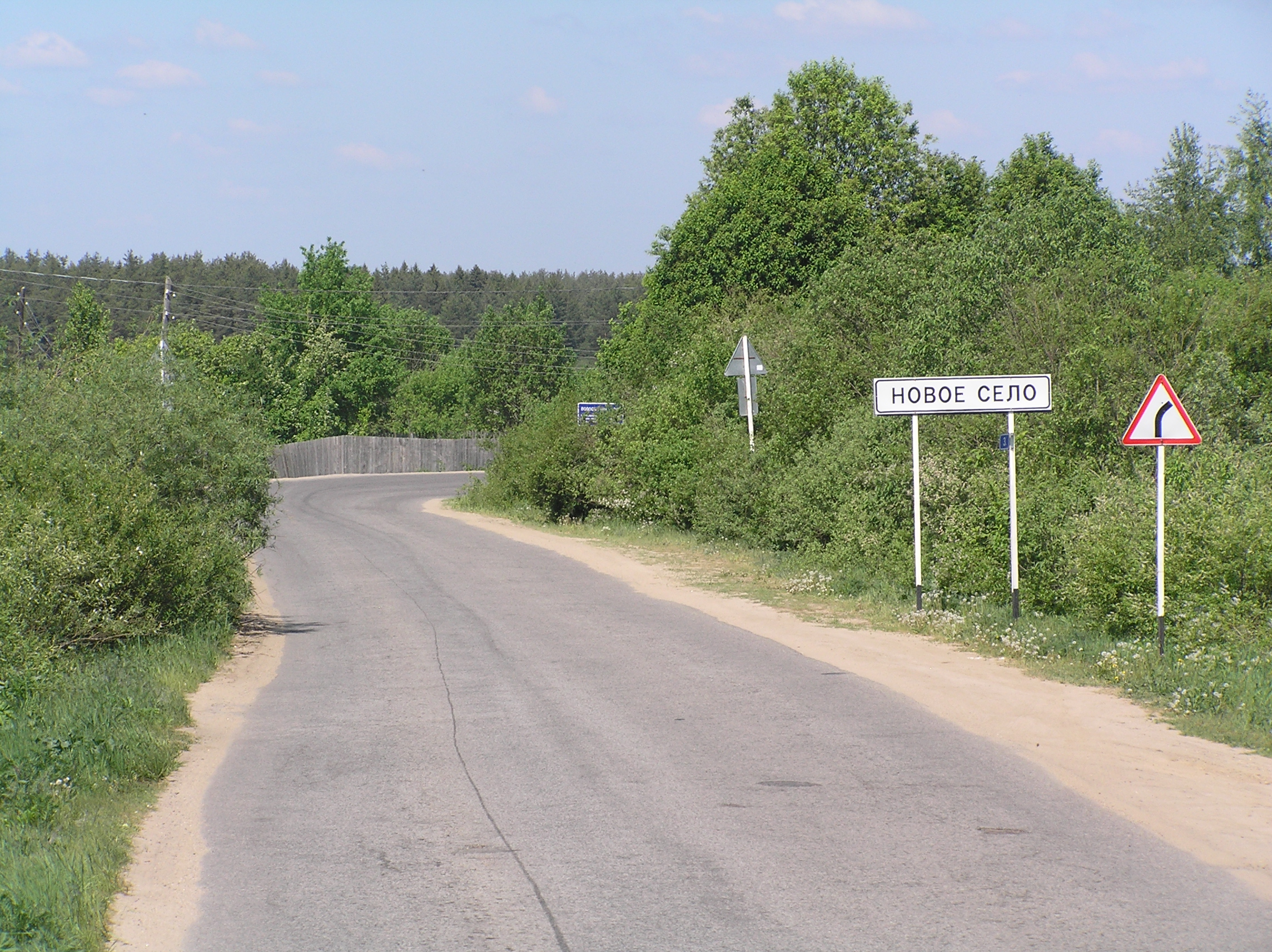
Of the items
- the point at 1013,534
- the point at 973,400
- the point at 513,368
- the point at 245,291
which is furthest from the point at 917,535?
the point at 245,291

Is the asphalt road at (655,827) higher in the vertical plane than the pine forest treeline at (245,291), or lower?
A: lower

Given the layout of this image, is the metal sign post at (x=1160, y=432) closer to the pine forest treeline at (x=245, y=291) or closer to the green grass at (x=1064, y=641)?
the green grass at (x=1064, y=641)

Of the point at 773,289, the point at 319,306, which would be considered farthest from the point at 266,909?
the point at 319,306

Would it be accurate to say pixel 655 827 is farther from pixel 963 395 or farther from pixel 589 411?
pixel 589 411

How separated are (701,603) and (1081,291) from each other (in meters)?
8.00

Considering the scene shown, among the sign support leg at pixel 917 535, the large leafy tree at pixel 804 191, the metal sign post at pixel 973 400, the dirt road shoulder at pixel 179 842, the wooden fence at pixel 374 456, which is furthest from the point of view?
the wooden fence at pixel 374 456

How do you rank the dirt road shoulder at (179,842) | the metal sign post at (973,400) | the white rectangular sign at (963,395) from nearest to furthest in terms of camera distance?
the dirt road shoulder at (179,842) → the metal sign post at (973,400) → the white rectangular sign at (963,395)

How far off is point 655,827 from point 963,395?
28.7 feet

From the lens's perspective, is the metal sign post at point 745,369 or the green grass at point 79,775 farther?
the metal sign post at point 745,369

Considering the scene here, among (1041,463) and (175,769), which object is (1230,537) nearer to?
(1041,463)

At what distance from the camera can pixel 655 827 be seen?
20.8ft

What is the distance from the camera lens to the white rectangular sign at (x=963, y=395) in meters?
13.5

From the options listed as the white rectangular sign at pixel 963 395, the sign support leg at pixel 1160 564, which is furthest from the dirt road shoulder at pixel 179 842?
the sign support leg at pixel 1160 564

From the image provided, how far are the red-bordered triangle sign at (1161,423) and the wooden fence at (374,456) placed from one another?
56202 millimetres
